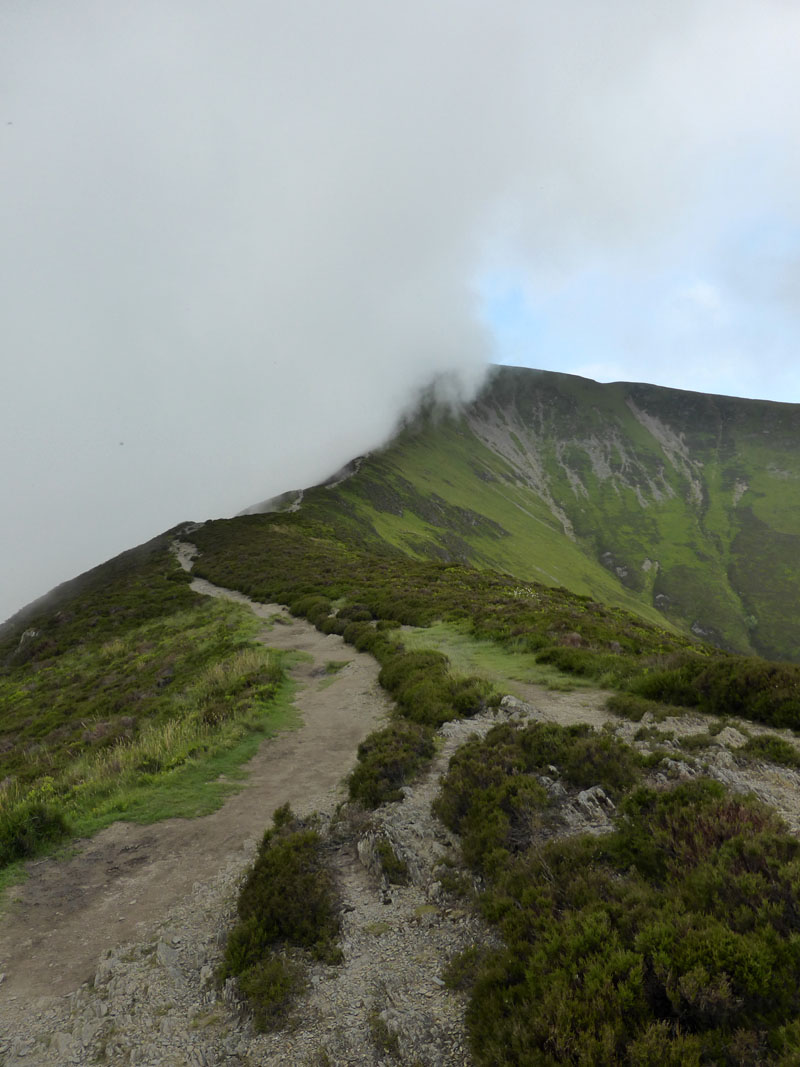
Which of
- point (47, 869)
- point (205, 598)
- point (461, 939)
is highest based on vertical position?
point (205, 598)

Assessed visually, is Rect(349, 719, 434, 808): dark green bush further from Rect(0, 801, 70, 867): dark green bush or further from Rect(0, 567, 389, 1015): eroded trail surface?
Rect(0, 801, 70, 867): dark green bush

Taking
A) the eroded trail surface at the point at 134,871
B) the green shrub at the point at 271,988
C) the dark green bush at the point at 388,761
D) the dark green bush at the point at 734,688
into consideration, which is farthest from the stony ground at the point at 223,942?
the dark green bush at the point at 734,688

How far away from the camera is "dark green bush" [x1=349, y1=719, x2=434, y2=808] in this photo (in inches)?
456

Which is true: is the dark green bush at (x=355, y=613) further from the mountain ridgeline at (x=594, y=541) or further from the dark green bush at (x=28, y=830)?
the mountain ridgeline at (x=594, y=541)

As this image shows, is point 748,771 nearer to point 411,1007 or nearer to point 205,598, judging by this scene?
point 411,1007

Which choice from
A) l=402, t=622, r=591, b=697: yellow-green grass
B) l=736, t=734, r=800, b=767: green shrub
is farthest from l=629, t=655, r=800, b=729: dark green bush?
l=402, t=622, r=591, b=697: yellow-green grass

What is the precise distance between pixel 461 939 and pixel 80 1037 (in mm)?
5205

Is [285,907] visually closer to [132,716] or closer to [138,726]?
[138,726]

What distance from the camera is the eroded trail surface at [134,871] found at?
25.8 ft

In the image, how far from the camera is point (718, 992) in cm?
508

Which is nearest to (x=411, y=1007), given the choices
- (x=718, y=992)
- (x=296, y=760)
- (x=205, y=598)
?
(x=718, y=992)

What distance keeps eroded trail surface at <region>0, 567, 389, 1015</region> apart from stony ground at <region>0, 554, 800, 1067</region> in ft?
0.11

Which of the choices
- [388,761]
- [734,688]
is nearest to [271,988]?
[388,761]

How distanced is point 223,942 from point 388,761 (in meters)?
5.08
